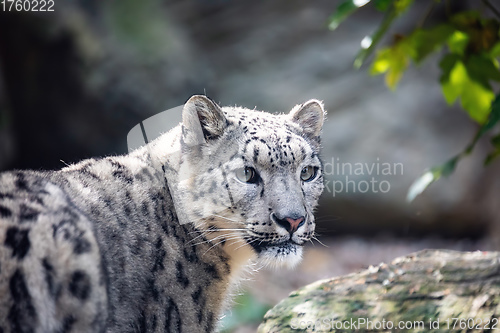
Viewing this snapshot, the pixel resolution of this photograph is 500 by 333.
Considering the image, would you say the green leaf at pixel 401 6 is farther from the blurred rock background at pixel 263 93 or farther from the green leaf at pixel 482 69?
the blurred rock background at pixel 263 93

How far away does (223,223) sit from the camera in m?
4.03

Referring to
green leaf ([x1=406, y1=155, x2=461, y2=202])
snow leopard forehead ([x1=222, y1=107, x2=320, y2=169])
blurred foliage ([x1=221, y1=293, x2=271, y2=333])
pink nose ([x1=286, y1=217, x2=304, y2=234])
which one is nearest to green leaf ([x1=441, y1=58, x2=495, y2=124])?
green leaf ([x1=406, y1=155, x2=461, y2=202])

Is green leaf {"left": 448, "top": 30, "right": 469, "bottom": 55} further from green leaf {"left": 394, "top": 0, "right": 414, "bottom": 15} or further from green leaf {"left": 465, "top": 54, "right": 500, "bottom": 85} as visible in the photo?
green leaf {"left": 394, "top": 0, "right": 414, "bottom": 15}

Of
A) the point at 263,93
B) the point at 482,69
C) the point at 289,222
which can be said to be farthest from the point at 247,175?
the point at 263,93

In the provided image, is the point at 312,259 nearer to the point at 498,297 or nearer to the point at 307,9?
the point at 307,9

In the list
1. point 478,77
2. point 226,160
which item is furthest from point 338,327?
point 478,77

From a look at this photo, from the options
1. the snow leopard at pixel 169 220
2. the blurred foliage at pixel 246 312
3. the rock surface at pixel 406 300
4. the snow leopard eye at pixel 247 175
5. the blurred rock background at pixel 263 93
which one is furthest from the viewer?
the blurred rock background at pixel 263 93

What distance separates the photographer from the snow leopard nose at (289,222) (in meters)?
3.88

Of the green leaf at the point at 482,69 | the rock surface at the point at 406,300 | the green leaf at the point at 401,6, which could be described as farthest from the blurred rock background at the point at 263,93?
the green leaf at the point at 401,6

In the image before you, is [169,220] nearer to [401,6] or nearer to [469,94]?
[401,6]

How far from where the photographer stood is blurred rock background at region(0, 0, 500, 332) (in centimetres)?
953

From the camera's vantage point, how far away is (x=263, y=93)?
32.6 ft

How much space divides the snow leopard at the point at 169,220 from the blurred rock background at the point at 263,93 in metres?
5.22

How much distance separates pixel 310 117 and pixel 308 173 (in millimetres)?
656
